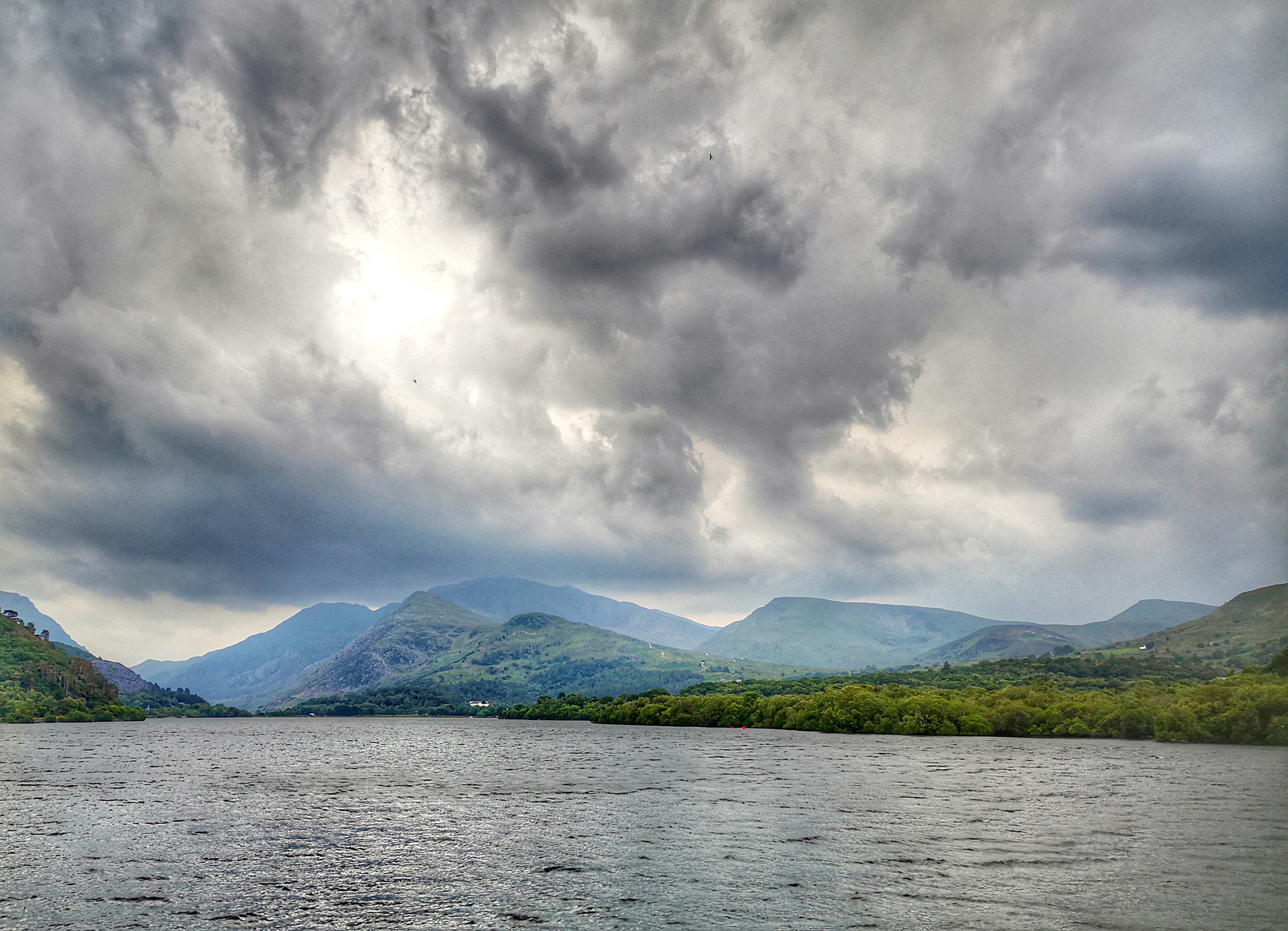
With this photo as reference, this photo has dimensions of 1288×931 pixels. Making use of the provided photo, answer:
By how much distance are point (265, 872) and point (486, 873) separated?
1611 cm

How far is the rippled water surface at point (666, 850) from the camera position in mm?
44281

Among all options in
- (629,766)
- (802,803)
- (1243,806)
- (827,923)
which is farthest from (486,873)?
(629,766)

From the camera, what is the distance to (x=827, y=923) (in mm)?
41812

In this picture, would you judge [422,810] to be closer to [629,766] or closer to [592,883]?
[592,883]

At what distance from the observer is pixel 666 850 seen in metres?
63.3

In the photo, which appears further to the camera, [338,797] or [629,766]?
[629,766]

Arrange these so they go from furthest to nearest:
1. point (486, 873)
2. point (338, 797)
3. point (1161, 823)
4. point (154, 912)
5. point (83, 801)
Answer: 1. point (338, 797)
2. point (83, 801)
3. point (1161, 823)
4. point (486, 873)
5. point (154, 912)

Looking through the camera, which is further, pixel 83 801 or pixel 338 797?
pixel 338 797

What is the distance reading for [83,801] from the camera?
315ft

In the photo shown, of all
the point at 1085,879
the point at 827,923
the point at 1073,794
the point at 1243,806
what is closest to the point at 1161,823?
the point at 1243,806

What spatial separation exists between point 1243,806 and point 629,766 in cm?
9480

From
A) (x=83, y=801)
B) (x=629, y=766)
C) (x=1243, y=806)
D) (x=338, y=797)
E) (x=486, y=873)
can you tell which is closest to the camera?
(x=486, y=873)

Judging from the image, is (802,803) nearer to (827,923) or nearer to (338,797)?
(827,923)

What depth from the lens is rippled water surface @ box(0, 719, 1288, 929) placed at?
44281mm
